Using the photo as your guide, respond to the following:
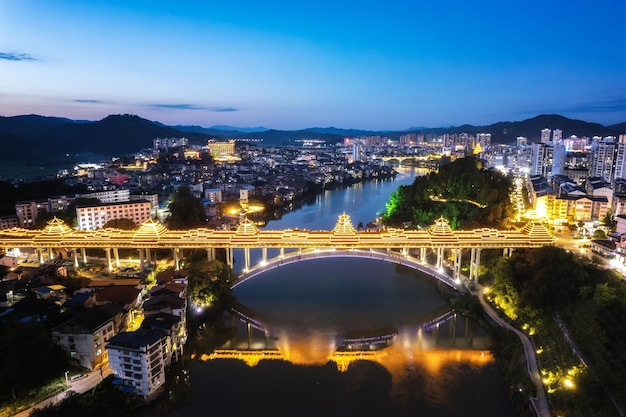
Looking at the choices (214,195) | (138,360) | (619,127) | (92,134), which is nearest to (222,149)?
(92,134)

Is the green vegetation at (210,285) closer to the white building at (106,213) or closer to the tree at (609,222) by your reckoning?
the white building at (106,213)

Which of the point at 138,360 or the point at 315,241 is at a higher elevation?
the point at 315,241

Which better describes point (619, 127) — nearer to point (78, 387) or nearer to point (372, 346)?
point (372, 346)

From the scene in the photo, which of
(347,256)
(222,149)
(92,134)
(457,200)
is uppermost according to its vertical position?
(92,134)

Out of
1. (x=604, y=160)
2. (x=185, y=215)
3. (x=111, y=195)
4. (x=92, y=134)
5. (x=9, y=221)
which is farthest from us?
(x=92, y=134)

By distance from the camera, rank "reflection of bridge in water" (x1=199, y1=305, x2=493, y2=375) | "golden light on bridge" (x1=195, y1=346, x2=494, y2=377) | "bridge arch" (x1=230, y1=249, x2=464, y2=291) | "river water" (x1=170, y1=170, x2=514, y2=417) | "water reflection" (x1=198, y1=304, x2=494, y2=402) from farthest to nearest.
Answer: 1. "bridge arch" (x1=230, y1=249, x2=464, y2=291)
2. "reflection of bridge in water" (x1=199, y1=305, x2=493, y2=375)
3. "golden light on bridge" (x1=195, y1=346, x2=494, y2=377)
4. "water reflection" (x1=198, y1=304, x2=494, y2=402)
5. "river water" (x1=170, y1=170, x2=514, y2=417)

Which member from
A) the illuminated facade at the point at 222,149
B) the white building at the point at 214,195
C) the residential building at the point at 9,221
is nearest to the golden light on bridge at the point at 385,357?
the residential building at the point at 9,221

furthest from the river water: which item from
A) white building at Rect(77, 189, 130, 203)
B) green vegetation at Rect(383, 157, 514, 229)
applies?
white building at Rect(77, 189, 130, 203)

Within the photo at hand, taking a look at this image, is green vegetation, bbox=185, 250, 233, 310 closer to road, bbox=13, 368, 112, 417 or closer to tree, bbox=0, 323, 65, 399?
road, bbox=13, 368, 112, 417
